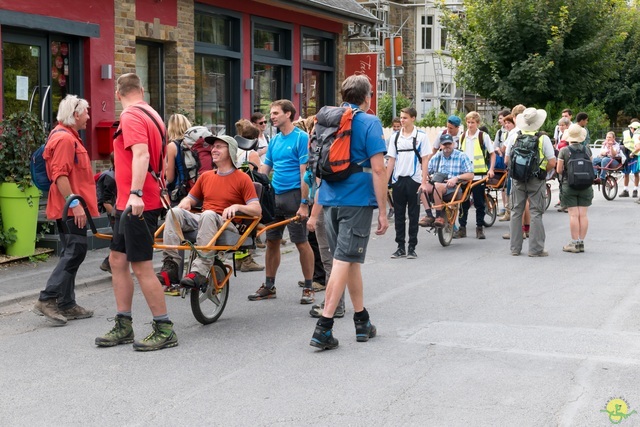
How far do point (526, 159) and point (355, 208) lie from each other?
5563 millimetres

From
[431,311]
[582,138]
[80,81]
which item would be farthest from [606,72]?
[431,311]

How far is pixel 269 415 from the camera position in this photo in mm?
5266

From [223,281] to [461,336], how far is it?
211 centimetres

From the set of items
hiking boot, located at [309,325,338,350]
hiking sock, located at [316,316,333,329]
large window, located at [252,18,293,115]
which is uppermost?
large window, located at [252,18,293,115]

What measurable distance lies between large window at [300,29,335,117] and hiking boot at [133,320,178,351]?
Answer: 542 inches

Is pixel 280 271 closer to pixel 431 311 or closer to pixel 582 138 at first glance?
pixel 431 311

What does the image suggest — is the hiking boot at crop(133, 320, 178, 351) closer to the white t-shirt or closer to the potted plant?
the potted plant

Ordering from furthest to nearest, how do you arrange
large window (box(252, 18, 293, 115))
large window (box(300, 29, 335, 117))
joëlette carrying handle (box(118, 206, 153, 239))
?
large window (box(300, 29, 335, 117)) → large window (box(252, 18, 293, 115)) → joëlette carrying handle (box(118, 206, 153, 239))

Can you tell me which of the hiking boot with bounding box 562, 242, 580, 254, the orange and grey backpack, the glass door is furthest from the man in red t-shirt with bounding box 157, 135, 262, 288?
the hiking boot with bounding box 562, 242, 580, 254

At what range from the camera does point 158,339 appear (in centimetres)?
688

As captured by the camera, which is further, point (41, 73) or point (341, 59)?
point (341, 59)

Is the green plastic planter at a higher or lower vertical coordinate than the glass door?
lower

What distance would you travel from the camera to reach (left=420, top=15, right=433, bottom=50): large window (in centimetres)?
5216

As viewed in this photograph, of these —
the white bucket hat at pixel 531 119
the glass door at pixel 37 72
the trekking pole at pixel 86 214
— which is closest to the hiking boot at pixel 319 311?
the trekking pole at pixel 86 214
